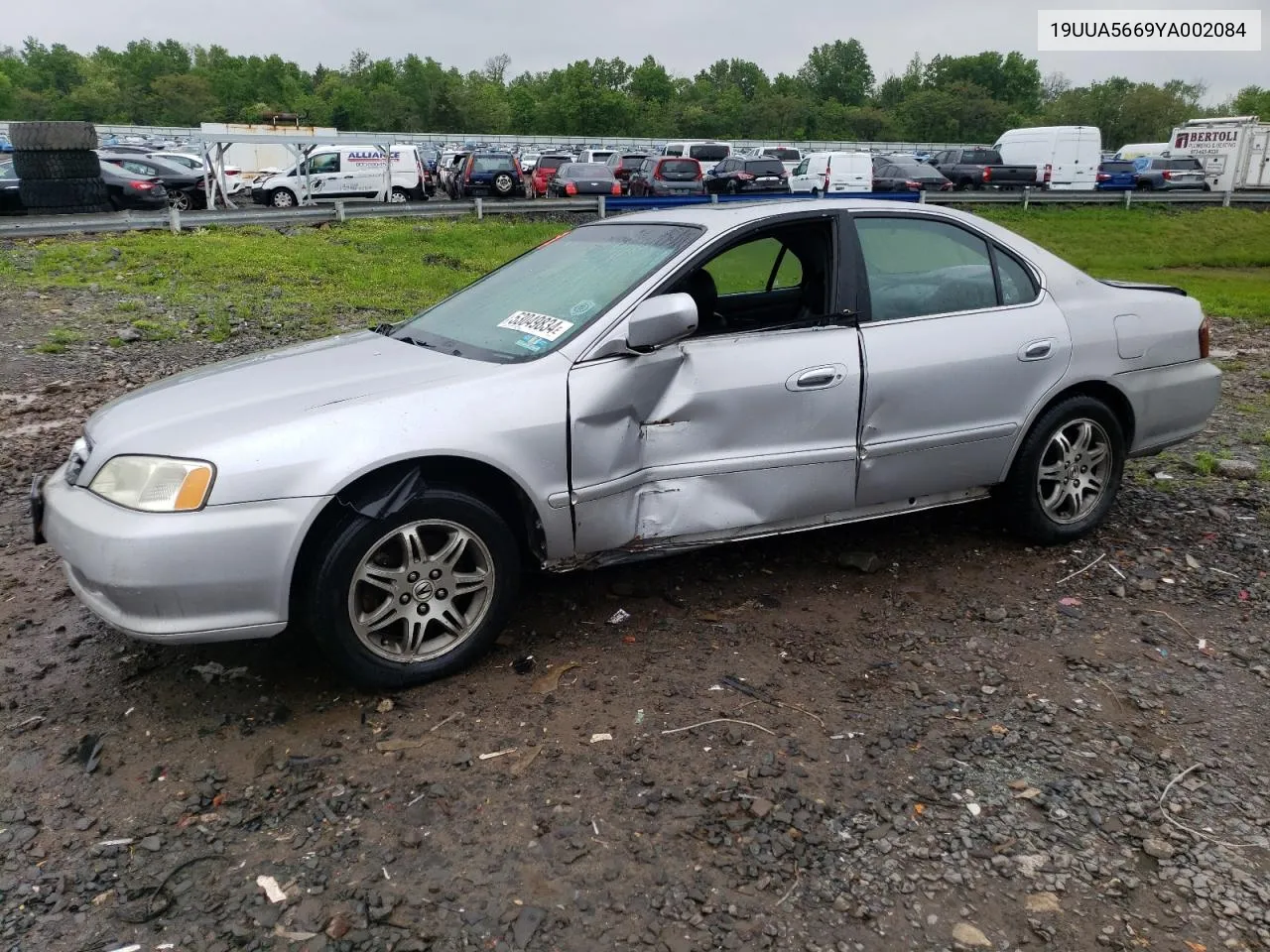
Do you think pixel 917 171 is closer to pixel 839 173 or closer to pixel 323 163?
pixel 839 173

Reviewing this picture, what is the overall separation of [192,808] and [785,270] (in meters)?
3.41

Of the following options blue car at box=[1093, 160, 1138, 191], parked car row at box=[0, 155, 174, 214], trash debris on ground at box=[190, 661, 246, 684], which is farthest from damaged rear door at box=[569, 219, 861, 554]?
blue car at box=[1093, 160, 1138, 191]

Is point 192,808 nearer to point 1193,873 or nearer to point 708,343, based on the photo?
point 708,343

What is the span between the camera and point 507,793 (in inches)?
115

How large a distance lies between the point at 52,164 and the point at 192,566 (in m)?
19.0

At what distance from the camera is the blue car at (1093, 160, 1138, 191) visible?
107 feet

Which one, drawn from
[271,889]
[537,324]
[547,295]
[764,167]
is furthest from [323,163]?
[271,889]

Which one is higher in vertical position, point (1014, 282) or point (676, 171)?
point (676, 171)

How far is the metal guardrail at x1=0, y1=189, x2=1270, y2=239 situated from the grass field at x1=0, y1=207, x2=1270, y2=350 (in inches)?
21.0

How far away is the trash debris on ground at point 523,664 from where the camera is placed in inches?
143

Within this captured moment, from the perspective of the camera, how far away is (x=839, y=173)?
86.9ft

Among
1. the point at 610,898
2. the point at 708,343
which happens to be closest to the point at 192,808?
the point at 610,898

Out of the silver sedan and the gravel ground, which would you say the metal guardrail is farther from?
the gravel ground

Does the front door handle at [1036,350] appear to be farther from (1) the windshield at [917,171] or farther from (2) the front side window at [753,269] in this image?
(1) the windshield at [917,171]
